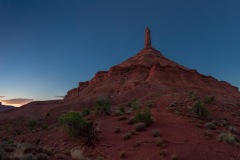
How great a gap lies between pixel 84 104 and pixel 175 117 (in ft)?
111

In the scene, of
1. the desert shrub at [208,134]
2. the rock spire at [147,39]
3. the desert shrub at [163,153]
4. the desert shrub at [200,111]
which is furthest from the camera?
the rock spire at [147,39]

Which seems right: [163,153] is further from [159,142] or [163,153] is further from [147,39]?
[147,39]

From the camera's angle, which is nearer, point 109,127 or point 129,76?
point 109,127

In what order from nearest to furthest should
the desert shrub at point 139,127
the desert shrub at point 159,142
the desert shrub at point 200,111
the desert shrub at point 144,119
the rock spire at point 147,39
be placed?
the desert shrub at point 159,142, the desert shrub at point 139,127, the desert shrub at point 144,119, the desert shrub at point 200,111, the rock spire at point 147,39

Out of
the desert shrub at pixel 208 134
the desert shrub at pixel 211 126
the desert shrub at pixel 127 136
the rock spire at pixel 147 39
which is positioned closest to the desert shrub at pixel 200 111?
the desert shrub at pixel 211 126

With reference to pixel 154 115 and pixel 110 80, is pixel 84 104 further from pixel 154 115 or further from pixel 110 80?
pixel 154 115

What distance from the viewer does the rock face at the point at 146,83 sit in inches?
2141

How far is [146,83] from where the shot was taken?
58281 millimetres

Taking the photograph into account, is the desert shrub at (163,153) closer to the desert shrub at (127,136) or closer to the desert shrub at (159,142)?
the desert shrub at (159,142)

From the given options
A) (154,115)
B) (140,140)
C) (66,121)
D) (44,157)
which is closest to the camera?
(44,157)

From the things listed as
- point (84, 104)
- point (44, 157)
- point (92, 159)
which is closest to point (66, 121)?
point (92, 159)

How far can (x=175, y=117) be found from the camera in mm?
19172

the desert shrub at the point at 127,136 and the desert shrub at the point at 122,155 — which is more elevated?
the desert shrub at the point at 127,136

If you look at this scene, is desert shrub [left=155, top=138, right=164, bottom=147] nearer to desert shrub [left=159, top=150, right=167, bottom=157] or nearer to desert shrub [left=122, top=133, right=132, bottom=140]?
desert shrub [left=159, top=150, right=167, bottom=157]
